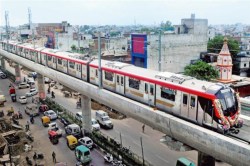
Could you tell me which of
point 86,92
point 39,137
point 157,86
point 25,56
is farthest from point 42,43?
point 157,86

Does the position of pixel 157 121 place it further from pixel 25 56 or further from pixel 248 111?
pixel 25 56

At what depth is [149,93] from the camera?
61.2ft

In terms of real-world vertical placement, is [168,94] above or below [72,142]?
above

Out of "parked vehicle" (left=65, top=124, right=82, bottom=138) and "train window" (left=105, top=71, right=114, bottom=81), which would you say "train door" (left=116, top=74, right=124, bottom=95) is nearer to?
"train window" (left=105, top=71, right=114, bottom=81)

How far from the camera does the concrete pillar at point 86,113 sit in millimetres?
29469

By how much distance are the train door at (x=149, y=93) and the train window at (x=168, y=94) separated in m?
1.01

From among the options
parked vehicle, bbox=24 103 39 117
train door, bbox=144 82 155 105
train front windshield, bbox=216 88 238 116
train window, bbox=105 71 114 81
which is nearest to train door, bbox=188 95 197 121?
train front windshield, bbox=216 88 238 116

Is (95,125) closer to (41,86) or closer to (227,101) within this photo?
(41,86)

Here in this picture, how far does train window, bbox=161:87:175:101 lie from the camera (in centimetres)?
1664

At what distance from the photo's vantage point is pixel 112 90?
22984 mm

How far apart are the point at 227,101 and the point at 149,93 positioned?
221 inches

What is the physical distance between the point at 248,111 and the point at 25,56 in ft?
130

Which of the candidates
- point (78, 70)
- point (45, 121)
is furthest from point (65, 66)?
point (45, 121)

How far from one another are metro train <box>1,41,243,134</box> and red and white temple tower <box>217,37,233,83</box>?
21.0 meters
